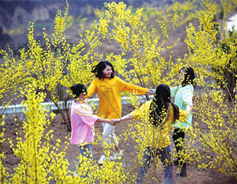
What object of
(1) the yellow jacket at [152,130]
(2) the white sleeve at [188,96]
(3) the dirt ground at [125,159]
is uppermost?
(2) the white sleeve at [188,96]

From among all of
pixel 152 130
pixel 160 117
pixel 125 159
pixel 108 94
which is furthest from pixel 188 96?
pixel 125 159

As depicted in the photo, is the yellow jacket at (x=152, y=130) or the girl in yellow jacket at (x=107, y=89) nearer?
the yellow jacket at (x=152, y=130)

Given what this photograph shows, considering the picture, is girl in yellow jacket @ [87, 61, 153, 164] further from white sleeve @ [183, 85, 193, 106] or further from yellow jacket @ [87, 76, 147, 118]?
white sleeve @ [183, 85, 193, 106]

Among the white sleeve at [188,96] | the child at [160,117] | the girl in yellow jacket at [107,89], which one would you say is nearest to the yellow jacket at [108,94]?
the girl in yellow jacket at [107,89]

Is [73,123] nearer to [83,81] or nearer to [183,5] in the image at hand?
[83,81]

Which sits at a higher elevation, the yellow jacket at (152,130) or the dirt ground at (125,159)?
the yellow jacket at (152,130)

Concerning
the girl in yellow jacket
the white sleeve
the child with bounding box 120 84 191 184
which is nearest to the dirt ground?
the child with bounding box 120 84 191 184

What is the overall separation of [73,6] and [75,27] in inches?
73.0

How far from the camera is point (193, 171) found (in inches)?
167

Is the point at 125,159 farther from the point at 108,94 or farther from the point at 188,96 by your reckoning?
the point at 108,94

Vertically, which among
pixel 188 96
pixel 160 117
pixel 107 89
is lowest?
pixel 160 117

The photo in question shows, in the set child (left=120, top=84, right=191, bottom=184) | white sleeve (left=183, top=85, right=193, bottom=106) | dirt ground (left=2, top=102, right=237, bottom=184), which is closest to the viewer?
child (left=120, top=84, right=191, bottom=184)

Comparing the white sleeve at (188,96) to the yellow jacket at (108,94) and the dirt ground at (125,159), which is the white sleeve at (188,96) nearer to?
the yellow jacket at (108,94)

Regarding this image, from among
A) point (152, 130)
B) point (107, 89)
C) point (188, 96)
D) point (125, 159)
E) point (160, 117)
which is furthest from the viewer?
point (107, 89)
